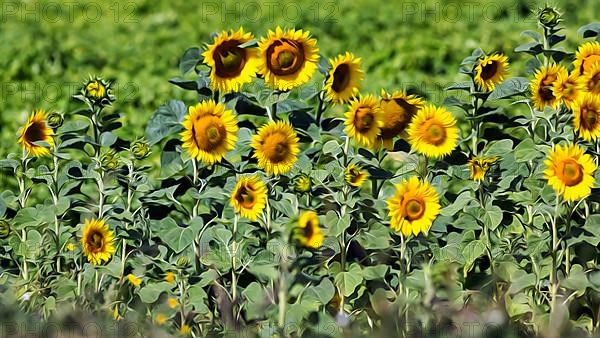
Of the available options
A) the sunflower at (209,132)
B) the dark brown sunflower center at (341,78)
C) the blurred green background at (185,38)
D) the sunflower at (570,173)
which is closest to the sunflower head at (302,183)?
the sunflower at (209,132)

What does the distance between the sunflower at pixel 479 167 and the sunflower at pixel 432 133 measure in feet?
0.27

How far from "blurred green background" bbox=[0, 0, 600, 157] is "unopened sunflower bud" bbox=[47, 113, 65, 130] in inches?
78.8

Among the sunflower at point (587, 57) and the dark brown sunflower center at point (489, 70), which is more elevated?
the sunflower at point (587, 57)

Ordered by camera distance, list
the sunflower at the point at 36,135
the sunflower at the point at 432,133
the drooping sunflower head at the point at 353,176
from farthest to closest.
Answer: the sunflower at the point at 36,135
the sunflower at the point at 432,133
the drooping sunflower head at the point at 353,176

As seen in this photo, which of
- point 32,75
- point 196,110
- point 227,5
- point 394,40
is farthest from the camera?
point 227,5

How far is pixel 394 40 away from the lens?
761 cm

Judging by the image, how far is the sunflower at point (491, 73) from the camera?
12.0 feet

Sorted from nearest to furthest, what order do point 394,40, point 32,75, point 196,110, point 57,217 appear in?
point 196,110 < point 57,217 < point 32,75 < point 394,40

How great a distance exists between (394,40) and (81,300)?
178 inches

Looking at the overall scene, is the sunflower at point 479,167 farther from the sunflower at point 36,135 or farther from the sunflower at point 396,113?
the sunflower at point 36,135

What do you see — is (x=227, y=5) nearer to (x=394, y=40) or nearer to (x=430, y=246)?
(x=394, y=40)

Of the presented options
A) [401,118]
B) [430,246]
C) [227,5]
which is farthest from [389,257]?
[227,5]

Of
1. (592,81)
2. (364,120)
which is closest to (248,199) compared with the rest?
(364,120)

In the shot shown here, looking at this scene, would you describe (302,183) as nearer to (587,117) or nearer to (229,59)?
(229,59)
